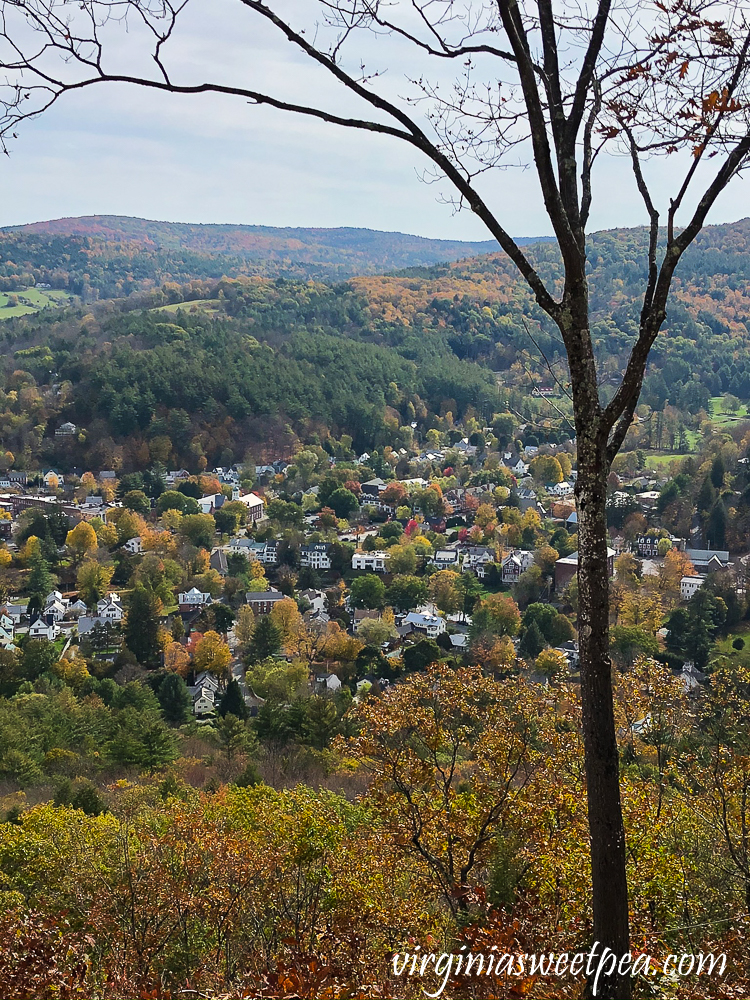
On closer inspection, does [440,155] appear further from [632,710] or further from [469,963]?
[632,710]

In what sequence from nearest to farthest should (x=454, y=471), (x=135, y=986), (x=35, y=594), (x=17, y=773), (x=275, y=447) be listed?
(x=135, y=986) < (x=17, y=773) < (x=35, y=594) < (x=454, y=471) < (x=275, y=447)

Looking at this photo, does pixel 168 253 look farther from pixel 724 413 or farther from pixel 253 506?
pixel 253 506

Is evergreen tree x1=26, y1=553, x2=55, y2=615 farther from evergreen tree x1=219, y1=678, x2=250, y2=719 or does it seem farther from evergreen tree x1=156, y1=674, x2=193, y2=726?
evergreen tree x1=219, y1=678, x2=250, y2=719

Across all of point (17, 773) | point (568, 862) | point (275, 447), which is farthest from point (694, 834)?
point (275, 447)

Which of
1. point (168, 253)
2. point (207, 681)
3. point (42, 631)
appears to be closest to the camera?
point (207, 681)

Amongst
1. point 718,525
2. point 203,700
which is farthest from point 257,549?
point 718,525
